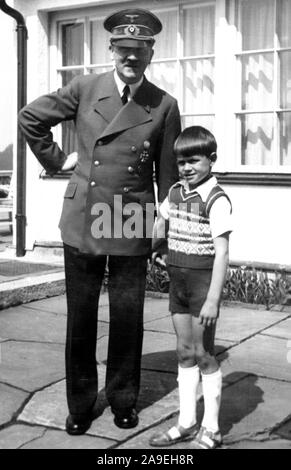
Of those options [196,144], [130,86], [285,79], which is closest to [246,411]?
[196,144]

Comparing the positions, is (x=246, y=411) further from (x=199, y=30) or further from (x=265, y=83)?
(x=199, y=30)

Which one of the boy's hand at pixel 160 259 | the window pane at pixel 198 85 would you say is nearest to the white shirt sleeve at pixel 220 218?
the boy's hand at pixel 160 259

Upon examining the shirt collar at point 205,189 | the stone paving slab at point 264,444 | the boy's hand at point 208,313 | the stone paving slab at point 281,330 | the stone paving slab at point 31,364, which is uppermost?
the shirt collar at point 205,189

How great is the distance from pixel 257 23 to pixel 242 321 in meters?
3.04

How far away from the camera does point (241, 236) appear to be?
7.28m

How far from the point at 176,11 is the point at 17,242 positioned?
3.15m

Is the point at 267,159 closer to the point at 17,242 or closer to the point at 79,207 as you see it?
the point at 17,242

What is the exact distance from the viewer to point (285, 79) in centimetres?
723

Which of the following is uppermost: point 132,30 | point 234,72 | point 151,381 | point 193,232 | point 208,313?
point 234,72

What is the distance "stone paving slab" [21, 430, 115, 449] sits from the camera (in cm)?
351

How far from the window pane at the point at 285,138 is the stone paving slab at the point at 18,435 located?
435cm

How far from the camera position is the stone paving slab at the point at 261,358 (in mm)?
4727

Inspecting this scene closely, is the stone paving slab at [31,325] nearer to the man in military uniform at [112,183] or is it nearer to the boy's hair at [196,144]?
the man in military uniform at [112,183]
